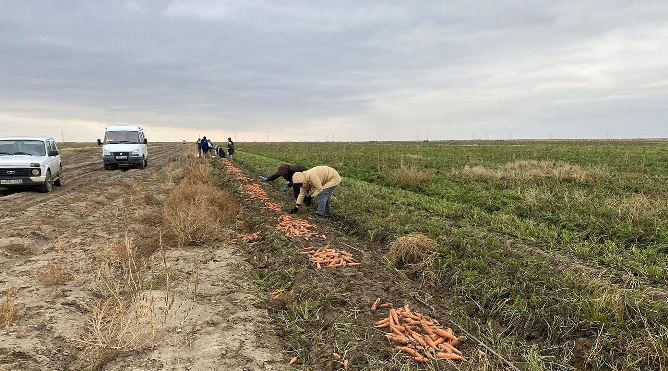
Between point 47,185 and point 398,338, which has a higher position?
point 47,185

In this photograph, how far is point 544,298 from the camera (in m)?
5.29

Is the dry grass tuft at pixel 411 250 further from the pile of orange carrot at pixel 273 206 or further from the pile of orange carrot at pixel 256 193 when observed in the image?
the pile of orange carrot at pixel 256 193

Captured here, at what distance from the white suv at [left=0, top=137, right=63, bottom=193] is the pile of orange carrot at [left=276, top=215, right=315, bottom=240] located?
9805 mm

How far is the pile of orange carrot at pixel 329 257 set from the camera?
6.73 m

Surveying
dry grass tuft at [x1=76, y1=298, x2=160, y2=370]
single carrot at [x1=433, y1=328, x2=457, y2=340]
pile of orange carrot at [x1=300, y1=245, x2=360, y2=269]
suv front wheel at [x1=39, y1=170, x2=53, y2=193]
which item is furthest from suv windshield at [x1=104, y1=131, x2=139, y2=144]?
single carrot at [x1=433, y1=328, x2=457, y2=340]

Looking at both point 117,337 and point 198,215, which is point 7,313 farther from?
point 198,215

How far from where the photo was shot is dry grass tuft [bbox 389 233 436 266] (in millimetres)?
7168

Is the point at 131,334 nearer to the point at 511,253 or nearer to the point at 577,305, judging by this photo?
the point at 577,305

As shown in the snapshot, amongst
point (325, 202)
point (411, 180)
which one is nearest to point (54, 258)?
point (325, 202)

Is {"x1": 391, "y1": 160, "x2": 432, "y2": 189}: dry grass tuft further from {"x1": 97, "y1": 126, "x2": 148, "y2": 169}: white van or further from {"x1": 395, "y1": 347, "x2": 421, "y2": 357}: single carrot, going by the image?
{"x1": 97, "y1": 126, "x2": 148, "y2": 169}: white van

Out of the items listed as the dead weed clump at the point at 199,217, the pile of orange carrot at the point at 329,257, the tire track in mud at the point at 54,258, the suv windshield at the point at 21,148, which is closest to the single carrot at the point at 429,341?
the pile of orange carrot at the point at 329,257

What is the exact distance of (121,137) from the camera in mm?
23781

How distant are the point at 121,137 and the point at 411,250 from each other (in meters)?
21.3

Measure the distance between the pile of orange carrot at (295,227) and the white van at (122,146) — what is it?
1724 cm
